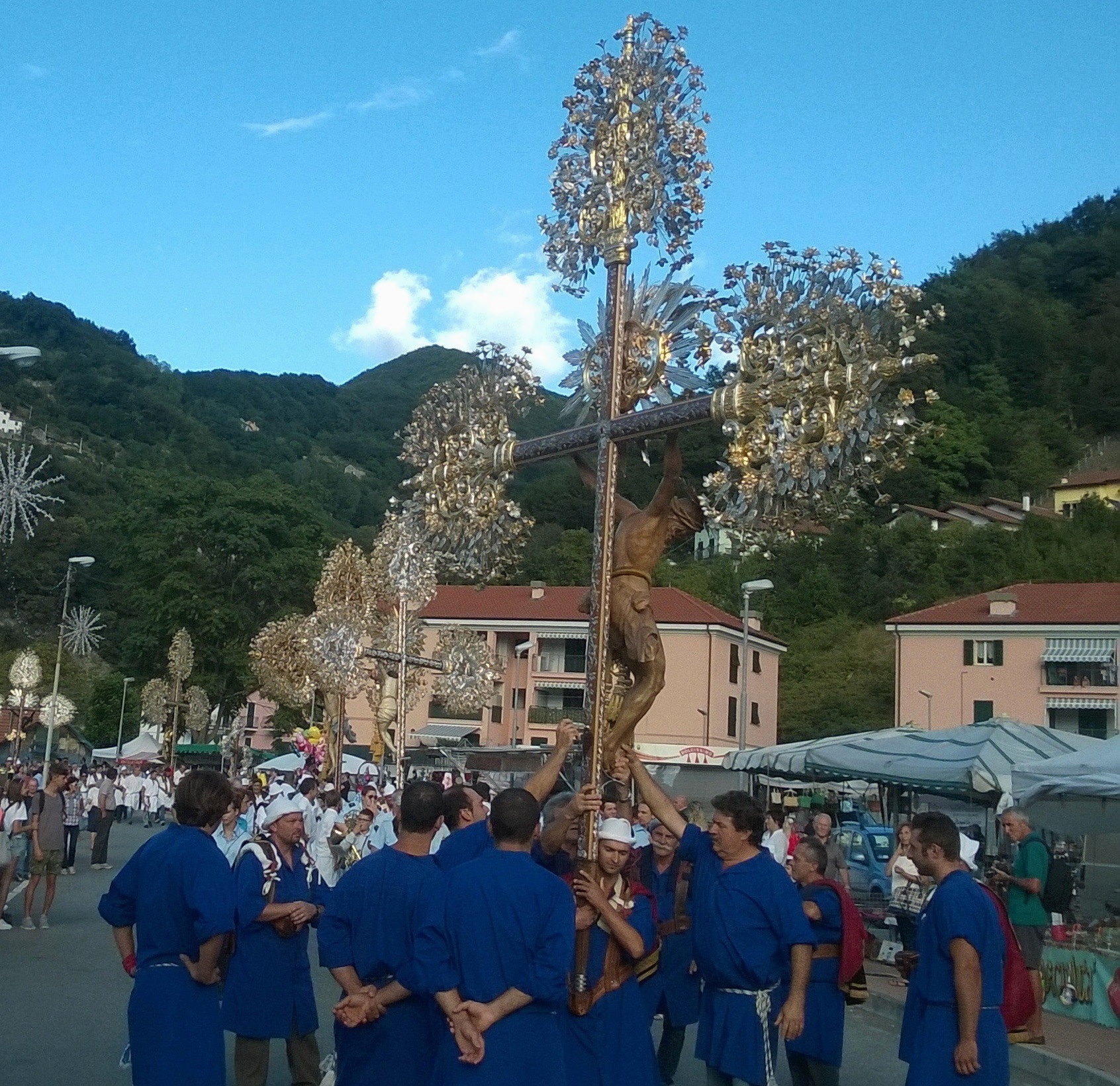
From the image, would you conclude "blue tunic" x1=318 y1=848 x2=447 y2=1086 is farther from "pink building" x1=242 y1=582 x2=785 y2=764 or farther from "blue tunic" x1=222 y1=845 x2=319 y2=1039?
"pink building" x1=242 y1=582 x2=785 y2=764

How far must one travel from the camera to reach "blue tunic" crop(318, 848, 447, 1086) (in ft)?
17.4

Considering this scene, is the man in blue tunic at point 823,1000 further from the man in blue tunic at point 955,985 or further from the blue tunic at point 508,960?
the blue tunic at point 508,960

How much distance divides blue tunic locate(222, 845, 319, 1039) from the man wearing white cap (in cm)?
190

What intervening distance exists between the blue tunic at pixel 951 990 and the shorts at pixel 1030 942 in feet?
19.3

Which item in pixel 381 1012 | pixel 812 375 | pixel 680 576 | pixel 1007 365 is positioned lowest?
pixel 381 1012

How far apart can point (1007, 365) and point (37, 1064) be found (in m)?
105

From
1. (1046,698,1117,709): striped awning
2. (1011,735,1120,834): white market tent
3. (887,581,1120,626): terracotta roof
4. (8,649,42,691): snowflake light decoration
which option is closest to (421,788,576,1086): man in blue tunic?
(1011,735,1120,834): white market tent

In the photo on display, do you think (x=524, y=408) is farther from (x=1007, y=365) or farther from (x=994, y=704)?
(x=1007, y=365)

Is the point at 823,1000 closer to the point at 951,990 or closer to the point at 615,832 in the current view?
the point at 951,990

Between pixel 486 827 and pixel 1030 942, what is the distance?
676 centimetres

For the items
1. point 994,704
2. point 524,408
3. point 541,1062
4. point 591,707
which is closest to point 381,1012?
point 541,1062

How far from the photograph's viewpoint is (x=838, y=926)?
6469mm

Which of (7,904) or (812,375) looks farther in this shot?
(7,904)

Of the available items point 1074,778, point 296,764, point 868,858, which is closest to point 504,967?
point 1074,778
